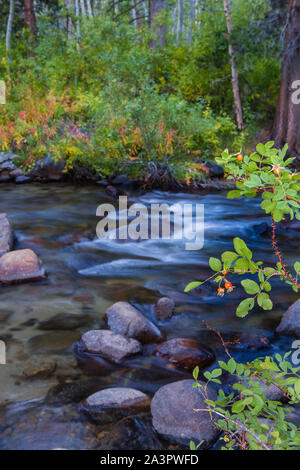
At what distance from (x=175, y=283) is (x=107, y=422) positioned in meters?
2.40

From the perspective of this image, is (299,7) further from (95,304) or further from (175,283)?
(95,304)

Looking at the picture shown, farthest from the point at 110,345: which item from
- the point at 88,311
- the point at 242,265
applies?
the point at 242,265

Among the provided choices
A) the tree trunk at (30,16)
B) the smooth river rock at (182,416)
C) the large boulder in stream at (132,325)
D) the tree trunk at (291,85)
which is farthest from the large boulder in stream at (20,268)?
the tree trunk at (30,16)

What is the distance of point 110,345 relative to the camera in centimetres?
310

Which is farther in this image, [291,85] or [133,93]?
[291,85]

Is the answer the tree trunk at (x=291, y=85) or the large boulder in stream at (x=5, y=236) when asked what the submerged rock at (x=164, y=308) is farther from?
the tree trunk at (x=291, y=85)

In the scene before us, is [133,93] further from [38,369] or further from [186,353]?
[38,369]

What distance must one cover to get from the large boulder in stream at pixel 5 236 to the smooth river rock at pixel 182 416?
3247 mm

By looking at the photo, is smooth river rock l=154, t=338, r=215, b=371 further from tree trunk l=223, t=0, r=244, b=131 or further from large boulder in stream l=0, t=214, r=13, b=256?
tree trunk l=223, t=0, r=244, b=131

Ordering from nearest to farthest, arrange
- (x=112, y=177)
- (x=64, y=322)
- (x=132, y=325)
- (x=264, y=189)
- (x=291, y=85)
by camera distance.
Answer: (x=264, y=189), (x=132, y=325), (x=64, y=322), (x=112, y=177), (x=291, y=85)

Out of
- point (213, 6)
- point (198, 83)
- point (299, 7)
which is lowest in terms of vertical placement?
point (198, 83)

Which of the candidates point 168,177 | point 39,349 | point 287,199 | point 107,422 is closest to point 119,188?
point 168,177

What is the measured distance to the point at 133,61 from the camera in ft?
36.7

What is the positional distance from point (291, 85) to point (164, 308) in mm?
9801
